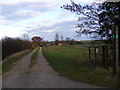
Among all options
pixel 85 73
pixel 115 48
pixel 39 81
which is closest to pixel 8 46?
A: pixel 85 73

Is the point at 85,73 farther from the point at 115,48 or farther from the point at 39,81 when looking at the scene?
the point at 39,81

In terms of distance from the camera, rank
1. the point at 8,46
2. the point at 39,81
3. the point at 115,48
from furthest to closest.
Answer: the point at 8,46 < the point at 115,48 < the point at 39,81

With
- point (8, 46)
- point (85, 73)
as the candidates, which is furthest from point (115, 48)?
point (8, 46)

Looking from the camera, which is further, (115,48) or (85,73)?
(85,73)

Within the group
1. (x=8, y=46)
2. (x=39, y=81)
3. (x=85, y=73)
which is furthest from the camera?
(x=8, y=46)

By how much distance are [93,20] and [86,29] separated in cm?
94

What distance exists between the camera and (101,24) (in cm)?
1452

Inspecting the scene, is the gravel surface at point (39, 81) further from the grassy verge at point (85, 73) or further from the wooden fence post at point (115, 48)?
the wooden fence post at point (115, 48)

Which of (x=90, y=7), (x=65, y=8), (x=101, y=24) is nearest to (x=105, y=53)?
(x=101, y=24)

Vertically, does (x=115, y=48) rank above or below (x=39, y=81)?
above

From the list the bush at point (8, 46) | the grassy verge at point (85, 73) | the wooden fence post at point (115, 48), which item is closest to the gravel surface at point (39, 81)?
the grassy verge at point (85, 73)

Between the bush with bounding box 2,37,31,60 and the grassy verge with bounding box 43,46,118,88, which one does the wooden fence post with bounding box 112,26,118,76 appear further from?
the bush with bounding box 2,37,31,60

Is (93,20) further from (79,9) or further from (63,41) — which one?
(63,41)

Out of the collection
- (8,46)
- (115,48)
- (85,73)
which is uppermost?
(115,48)
